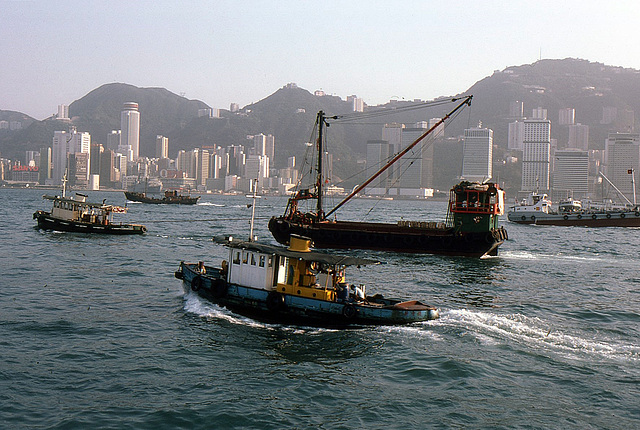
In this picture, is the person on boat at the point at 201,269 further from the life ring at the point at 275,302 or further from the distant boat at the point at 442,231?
the distant boat at the point at 442,231

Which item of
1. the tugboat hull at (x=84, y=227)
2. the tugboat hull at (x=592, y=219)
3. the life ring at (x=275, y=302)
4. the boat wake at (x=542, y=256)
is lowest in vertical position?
the boat wake at (x=542, y=256)

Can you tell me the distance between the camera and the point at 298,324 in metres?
26.1

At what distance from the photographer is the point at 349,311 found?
999 inches

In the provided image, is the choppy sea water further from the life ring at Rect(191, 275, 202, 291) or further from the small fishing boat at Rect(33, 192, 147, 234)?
the small fishing boat at Rect(33, 192, 147, 234)

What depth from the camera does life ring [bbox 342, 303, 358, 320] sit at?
83.2 feet

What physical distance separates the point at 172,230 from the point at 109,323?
53426 millimetres

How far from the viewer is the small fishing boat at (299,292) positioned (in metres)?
25.6

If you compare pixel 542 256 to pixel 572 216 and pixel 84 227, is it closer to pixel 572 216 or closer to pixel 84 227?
pixel 84 227

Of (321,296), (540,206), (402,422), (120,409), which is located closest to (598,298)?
(321,296)

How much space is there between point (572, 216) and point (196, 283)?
93429 mm

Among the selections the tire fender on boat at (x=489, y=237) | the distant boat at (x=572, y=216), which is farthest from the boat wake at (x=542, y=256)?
the distant boat at (x=572, y=216)

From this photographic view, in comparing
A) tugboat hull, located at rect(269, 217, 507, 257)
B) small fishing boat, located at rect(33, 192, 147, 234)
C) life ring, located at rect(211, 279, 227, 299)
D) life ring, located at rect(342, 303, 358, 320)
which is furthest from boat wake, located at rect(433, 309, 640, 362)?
small fishing boat, located at rect(33, 192, 147, 234)

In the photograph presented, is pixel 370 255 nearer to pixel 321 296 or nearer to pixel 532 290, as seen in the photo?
pixel 532 290

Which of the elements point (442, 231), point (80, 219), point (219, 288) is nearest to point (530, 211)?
point (442, 231)
